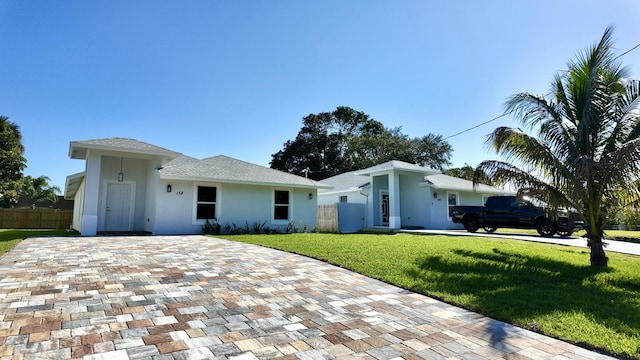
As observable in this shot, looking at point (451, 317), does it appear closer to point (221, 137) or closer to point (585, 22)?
point (585, 22)

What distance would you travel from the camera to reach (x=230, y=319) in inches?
144

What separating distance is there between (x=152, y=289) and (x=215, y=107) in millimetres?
13805

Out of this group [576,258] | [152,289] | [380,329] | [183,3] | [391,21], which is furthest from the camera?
[391,21]

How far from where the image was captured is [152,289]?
4.71 m

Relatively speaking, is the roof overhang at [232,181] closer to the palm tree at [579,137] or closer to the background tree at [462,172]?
the palm tree at [579,137]

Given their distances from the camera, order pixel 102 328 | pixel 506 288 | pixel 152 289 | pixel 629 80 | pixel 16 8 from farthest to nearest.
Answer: pixel 16 8, pixel 629 80, pixel 506 288, pixel 152 289, pixel 102 328

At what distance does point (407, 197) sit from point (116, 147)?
15504 mm

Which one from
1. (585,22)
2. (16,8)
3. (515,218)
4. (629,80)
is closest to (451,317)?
(629,80)

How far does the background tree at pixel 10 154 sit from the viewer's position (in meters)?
21.8

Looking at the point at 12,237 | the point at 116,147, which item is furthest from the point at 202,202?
the point at 12,237

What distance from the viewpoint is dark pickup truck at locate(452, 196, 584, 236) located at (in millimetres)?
15180

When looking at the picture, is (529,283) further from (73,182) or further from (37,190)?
(37,190)

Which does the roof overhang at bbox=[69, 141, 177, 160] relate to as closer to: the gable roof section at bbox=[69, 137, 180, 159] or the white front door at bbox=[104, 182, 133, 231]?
the gable roof section at bbox=[69, 137, 180, 159]

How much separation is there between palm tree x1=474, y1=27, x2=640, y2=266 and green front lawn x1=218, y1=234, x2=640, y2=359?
1345mm
